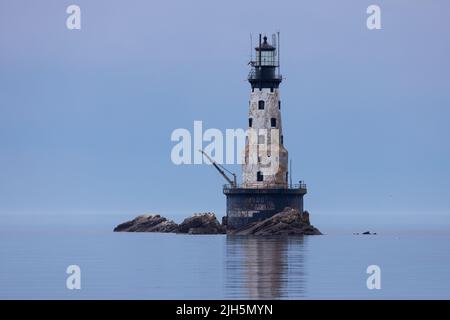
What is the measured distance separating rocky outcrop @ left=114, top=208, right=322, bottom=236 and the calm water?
1.91m

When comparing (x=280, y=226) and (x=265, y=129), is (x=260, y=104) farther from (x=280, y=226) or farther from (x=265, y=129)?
(x=280, y=226)

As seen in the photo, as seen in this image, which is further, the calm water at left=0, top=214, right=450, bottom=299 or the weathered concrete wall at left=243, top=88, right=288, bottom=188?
the weathered concrete wall at left=243, top=88, right=288, bottom=188

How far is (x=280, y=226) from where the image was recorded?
96.0 metres

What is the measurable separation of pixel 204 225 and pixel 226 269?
3935 cm

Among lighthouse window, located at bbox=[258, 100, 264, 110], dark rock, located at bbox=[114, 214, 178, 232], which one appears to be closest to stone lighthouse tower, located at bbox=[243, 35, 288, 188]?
lighthouse window, located at bbox=[258, 100, 264, 110]

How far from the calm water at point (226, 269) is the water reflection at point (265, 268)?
0.04 m

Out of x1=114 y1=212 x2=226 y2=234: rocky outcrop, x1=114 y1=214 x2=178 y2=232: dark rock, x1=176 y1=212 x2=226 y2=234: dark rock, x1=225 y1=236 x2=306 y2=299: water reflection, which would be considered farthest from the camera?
x1=114 y1=214 x2=178 y2=232: dark rock

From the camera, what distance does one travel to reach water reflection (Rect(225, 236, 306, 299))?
2141 inches

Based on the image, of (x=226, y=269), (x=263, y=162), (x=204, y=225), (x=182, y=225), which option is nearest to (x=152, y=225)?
(x=182, y=225)

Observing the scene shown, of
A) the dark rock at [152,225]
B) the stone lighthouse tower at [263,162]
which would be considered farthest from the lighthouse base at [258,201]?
the dark rock at [152,225]

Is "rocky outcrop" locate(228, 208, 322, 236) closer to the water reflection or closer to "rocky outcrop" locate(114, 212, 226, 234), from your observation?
the water reflection
